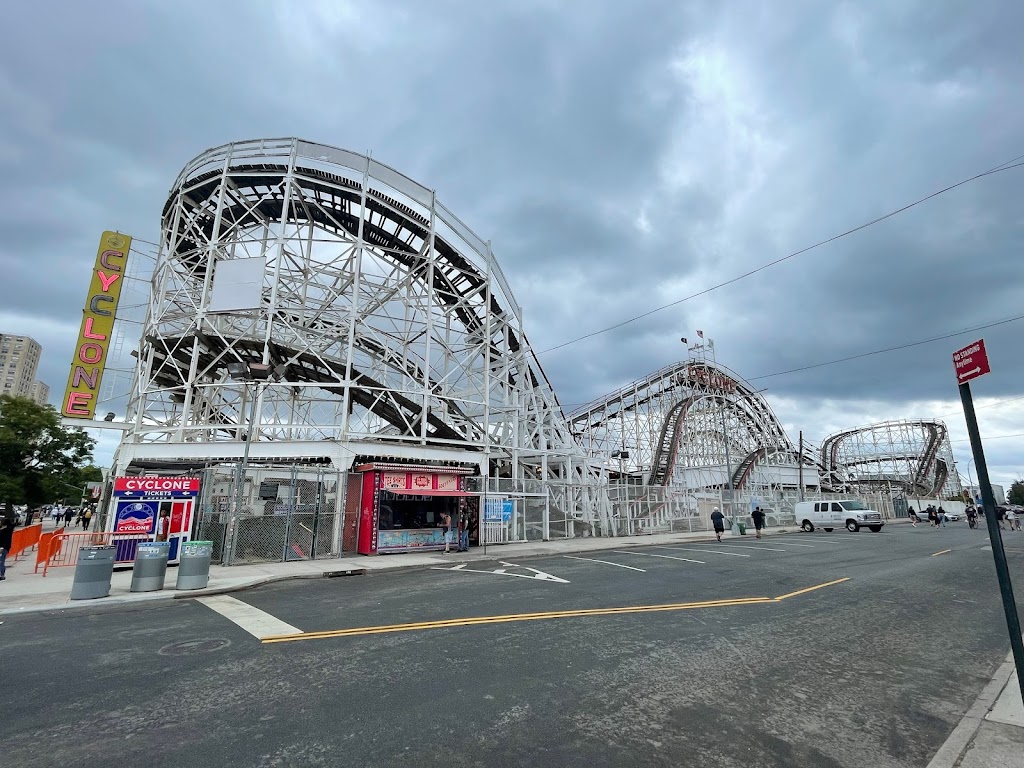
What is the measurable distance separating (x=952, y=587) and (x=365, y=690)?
12914 millimetres

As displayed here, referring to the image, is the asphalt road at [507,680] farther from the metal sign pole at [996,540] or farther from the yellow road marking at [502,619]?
the metal sign pole at [996,540]

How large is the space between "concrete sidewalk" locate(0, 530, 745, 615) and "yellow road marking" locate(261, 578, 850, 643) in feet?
17.5

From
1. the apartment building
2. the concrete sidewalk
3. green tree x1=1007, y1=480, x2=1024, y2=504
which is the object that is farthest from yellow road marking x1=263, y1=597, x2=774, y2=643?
green tree x1=1007, y1=480, x2=1024, y2=504

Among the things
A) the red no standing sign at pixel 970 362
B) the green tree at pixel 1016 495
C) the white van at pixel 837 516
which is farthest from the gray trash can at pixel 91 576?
the green tree at pixel 1016 495

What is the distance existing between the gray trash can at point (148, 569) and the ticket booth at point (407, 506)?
725cm

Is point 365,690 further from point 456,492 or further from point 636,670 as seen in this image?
point 456,492

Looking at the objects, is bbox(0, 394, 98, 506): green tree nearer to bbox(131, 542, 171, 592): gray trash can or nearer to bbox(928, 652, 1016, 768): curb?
bbox(131, 542, 171, 592): gray trash can

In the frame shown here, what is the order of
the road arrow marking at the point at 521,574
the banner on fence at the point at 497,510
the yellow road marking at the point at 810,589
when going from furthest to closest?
the banner on fence at the point at 497,510 → the road arrow marking at the point at 521,574 → the yellow road marking at the point at 810,589

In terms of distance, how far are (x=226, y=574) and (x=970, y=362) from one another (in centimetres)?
1513

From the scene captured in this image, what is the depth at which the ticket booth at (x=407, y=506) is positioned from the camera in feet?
58.1

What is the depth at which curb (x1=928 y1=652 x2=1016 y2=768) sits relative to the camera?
12.0ft

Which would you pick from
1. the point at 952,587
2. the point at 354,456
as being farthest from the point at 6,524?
the point at 952,587

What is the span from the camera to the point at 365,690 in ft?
16.1

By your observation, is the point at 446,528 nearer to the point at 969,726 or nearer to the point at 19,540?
the point at 19,540
